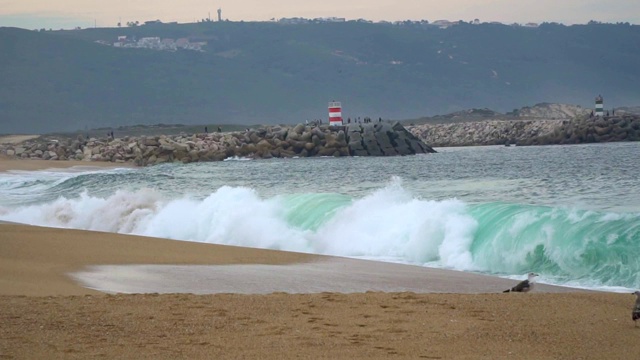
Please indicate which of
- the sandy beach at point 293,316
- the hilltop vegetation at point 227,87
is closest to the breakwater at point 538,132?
the sandy beach at point 293,316

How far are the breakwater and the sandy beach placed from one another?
54.2m

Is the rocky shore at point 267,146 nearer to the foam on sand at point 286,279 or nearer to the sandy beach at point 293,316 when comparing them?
the foam on sand at point 286,279

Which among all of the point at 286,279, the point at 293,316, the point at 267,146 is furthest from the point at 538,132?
the point at 293,316

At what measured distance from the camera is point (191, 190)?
95.7 ft

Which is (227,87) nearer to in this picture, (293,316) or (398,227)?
(398,227)

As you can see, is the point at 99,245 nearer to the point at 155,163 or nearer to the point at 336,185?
the point at 336,185

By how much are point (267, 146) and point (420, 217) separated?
1559 inches

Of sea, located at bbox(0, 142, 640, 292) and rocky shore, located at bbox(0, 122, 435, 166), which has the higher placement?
sea, located at bbox(0, 142, 640, 292)

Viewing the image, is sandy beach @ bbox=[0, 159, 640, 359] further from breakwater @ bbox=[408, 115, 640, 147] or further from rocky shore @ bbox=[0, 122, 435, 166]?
breakwater @ bbox=[408, 115, 640, 147]

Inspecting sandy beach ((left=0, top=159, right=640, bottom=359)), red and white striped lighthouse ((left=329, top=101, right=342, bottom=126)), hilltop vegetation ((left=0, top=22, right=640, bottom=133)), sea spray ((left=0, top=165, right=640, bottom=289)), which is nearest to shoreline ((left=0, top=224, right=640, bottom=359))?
sandy beach ((left=0, top=159, right=640, bottom=359))

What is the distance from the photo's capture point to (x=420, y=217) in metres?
17.3

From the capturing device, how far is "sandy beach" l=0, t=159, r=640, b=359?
8.30m

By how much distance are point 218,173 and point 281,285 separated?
90.0ft

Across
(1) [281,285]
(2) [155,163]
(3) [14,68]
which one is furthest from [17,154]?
(3) [14,68]
